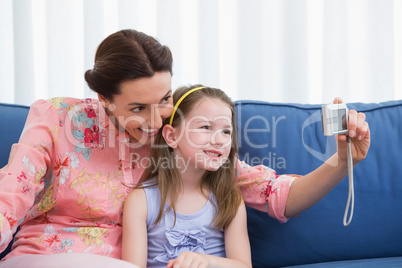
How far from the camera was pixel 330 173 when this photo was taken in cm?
115

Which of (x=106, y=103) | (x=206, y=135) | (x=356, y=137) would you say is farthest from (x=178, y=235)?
(x=356, y=137)

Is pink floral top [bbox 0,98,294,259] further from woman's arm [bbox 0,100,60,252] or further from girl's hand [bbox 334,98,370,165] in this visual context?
girl's hand [bbox 334,98,370,165]

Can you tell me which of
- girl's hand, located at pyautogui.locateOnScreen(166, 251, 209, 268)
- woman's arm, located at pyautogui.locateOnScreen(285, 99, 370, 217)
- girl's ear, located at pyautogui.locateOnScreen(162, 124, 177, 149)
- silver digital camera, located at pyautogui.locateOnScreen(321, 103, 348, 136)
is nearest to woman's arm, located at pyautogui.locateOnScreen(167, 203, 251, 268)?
girl's hand, located at pyautogui.locateOnScreen(166, 251, 209, 268)

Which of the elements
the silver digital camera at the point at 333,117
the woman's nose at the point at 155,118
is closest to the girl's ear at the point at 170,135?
the woman's nose at the point at 155,118

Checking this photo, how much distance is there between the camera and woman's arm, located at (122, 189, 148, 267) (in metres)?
1.14

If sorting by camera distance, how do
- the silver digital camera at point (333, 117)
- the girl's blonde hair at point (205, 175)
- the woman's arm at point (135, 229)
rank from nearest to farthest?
1. the silver digital camera at point (333, 117)
2. the woman's arm at point (135, 229)
3. the girl's blonde hair at point (205, 175)

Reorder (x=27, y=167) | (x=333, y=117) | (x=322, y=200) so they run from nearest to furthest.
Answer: (x=333, y=117) → (x=27, y=167) → (x=322, y=200)

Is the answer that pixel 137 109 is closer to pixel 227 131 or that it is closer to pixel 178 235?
pixel 227 131

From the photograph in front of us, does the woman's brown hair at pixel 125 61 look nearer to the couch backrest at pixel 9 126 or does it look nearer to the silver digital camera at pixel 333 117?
the couch backrest at pixel 9 126

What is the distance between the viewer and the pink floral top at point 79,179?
117cm

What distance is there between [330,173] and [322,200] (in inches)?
9.3

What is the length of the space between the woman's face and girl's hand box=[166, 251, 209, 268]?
34cm

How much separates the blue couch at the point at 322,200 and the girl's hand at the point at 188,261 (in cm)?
33

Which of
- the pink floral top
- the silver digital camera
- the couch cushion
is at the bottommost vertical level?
the couch cushion
